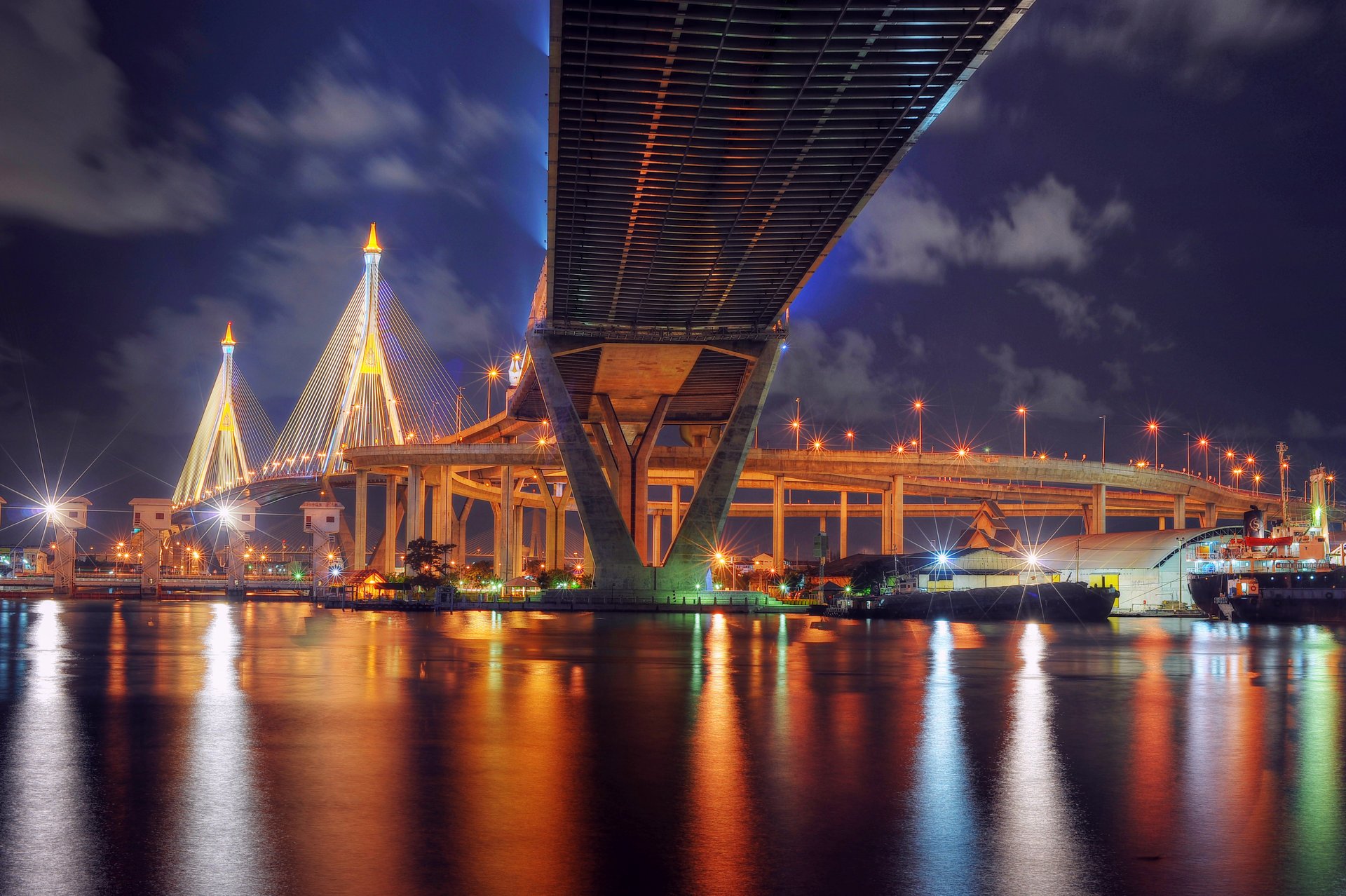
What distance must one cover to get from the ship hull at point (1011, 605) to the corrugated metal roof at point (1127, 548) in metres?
17.6

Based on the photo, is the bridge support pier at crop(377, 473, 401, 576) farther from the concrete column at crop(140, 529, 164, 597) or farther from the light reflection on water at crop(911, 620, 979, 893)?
the light reflection on water at crop(911, 620, 979, 893)

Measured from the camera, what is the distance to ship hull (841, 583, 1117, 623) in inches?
2473

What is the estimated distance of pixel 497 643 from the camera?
35375mm

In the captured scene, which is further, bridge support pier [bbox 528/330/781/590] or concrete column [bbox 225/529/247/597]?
concrete column [bbox 225/529/247/597]

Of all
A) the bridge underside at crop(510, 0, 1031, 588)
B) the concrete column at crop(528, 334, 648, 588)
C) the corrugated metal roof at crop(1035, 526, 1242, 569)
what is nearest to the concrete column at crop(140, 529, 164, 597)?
the bridge underside at crop(510, 0, 1031, 588)

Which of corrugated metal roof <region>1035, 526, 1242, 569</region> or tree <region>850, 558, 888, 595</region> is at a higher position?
corrugated metal roof <region>1035, 526, 1242, 569</region>

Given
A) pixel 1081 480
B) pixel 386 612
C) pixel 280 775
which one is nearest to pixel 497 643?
pixel 280 775

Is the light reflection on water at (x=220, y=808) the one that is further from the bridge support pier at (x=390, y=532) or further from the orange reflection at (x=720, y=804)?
the bridge support pier at (x=390, y=532)

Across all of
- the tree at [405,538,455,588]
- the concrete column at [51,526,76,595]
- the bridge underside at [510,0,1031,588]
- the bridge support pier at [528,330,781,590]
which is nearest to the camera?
the bridge underside at [510,0,1031,588]

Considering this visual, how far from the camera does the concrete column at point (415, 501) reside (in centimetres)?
11600

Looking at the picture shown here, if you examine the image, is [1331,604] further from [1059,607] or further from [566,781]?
[566,781]

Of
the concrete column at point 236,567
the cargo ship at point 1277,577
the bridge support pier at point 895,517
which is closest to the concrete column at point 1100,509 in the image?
the bridge support pier at point 895,517

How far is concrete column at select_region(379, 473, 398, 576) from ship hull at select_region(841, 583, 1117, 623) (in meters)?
64.7

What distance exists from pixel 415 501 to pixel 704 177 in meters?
80.0
